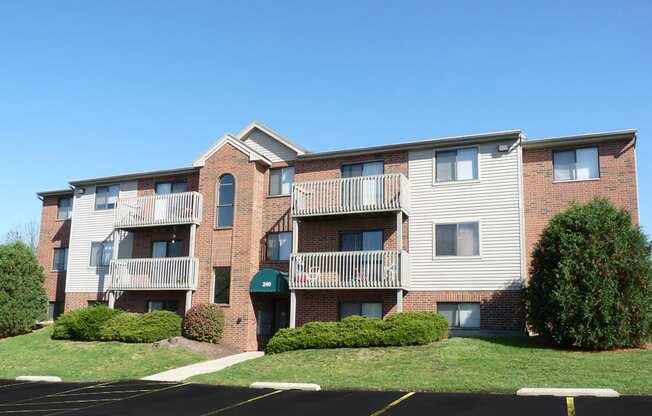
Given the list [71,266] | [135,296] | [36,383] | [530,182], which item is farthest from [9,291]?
[530,182]

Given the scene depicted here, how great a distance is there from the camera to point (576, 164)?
939 inches

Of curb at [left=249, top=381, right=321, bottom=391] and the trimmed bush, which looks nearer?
curb at [left=249, top=381, right=321, bottom=391]

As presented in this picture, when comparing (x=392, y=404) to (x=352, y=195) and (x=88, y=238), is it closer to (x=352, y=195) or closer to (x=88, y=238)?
(x=352, y=195)

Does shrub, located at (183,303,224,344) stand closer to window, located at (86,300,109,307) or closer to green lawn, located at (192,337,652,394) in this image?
green lawn, located at (192,337,652,394)

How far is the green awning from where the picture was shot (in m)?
25.6

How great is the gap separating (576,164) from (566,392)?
12121 millimetres

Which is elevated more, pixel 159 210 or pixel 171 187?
pixel 171 187

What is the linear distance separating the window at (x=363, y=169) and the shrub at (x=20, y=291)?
1601 cm

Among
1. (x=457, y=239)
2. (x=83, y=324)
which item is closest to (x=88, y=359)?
(x=83, y=324)

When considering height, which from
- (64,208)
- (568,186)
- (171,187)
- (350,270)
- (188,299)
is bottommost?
(188,299)

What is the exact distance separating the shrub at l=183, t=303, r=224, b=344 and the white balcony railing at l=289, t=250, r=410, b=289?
356cm

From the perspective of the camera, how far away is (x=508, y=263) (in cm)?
2341

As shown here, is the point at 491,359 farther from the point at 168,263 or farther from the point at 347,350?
the point at 168,263

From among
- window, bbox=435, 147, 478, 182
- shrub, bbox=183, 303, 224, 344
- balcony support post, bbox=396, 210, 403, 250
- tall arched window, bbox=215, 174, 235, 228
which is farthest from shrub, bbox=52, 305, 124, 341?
window, bbox=435, 147, 478, 182
